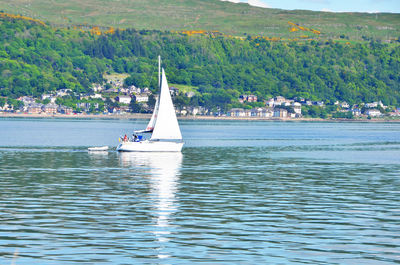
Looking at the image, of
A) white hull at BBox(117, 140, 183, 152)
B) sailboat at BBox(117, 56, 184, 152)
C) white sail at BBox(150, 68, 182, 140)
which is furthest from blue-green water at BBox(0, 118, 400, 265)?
white sail at BBox(150, 68, 182, 140)

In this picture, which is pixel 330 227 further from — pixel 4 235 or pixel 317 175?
pixel 317 175

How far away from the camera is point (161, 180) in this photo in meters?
51.0

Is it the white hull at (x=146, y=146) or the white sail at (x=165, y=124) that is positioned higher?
the white sail at (x=165, y=124)

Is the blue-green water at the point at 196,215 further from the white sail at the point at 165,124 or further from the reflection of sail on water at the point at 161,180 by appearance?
the white sail at the point at 165,124

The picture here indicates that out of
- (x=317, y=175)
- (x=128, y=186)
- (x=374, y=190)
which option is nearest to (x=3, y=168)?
(x=128, y=186)

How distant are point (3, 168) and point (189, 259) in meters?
39.4

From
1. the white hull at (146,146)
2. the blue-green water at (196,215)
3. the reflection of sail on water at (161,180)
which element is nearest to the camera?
the blue-green water at (196,215)

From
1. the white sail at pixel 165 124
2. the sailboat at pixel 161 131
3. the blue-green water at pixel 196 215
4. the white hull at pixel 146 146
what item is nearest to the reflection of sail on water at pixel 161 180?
the blue-green water at pixel 196 215

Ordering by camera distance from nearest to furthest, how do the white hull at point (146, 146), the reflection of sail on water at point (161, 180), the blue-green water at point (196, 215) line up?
the blue-green water at point (196, 215)
the reflection of sail on water at point (161, 180)
the white hull at point (146, 146)

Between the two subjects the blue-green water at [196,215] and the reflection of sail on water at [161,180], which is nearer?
the blue-green water at [196,215]

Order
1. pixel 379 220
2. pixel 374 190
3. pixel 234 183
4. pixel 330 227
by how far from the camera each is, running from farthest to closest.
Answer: pixel 234 183
pixel 374 190
pixel 379 220
pixel 330 227

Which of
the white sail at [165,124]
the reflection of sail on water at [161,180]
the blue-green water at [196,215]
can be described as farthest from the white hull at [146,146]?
the blue-green water at [196,215]

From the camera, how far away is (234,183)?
49.6m

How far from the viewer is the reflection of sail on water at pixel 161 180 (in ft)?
101
